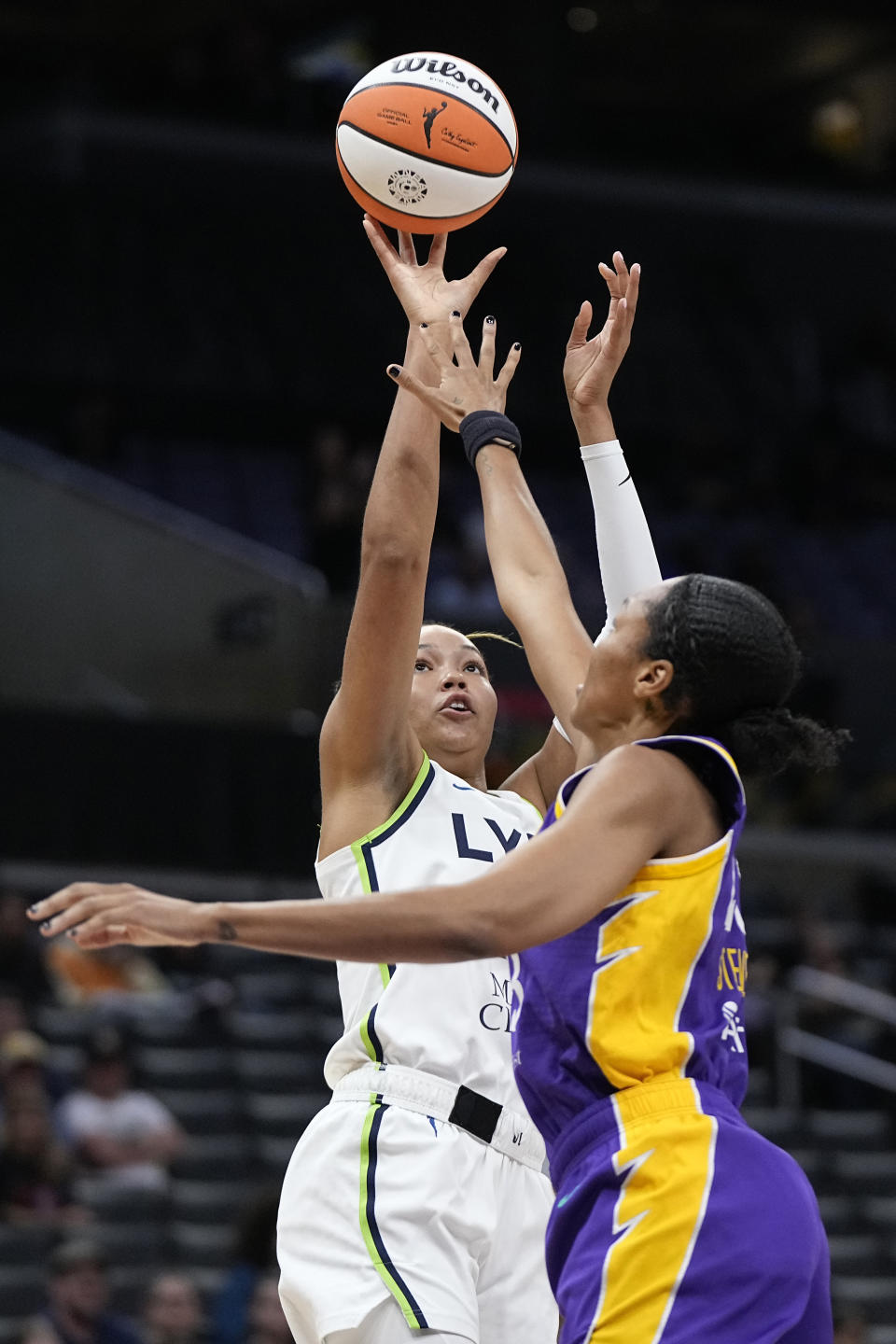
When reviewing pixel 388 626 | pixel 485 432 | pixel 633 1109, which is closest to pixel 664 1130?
pixel 633 1109

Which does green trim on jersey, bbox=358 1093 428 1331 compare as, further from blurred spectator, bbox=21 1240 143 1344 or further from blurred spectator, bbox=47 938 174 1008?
blurred spectator, bbox=47 938 174 1008

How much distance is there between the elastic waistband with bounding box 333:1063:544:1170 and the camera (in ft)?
13.4

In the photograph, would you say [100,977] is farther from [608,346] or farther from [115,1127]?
[608,346]

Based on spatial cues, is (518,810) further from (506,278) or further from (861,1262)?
(506,278)

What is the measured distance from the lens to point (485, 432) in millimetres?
4086

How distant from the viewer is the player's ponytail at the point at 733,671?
10.8 feet

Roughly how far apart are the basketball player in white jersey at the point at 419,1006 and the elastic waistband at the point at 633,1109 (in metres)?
0.74

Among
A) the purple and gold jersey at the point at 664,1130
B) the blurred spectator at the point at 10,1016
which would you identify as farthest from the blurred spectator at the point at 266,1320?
the purple and gold jersey at the point at 664,1130

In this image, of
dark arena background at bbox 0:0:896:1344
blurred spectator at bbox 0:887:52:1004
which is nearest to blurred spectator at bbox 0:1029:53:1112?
dark arena background at bbox 0:0:896:1344

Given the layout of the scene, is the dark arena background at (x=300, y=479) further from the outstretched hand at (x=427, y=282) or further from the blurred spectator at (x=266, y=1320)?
the outstretched hand at (x=427, y=282)

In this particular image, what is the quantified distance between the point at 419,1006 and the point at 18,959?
25.0 ft

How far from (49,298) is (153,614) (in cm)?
658

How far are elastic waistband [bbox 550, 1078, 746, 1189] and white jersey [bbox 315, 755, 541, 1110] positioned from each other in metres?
0.85

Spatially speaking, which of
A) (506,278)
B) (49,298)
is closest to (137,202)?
(49,298)
